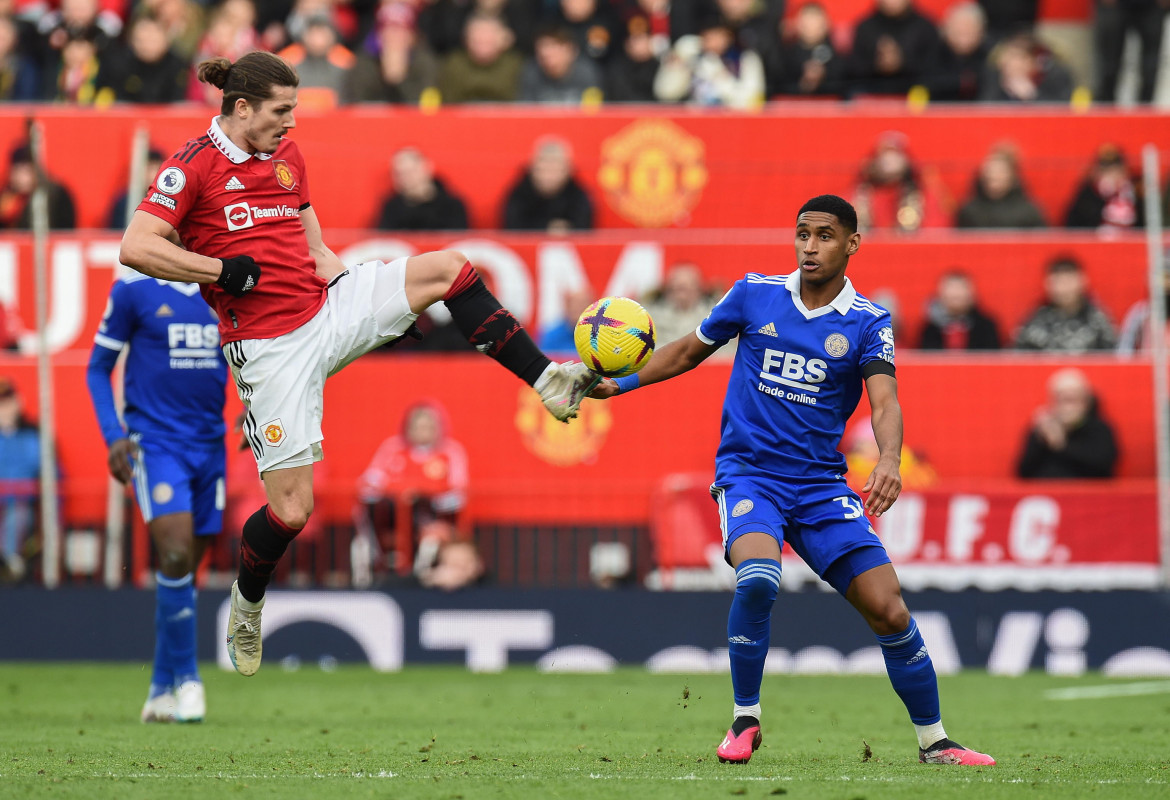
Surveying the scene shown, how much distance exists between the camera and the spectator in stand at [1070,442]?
43.8 ft

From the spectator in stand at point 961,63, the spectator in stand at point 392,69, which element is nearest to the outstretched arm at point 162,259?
the spectator in stand at point 392,69

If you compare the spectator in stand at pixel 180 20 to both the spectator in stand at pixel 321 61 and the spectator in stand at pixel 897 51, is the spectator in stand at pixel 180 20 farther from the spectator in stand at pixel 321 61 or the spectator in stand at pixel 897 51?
the spectator in stand at pixel 897 51

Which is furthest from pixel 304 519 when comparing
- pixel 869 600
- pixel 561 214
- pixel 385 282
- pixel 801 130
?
pixel 801 130

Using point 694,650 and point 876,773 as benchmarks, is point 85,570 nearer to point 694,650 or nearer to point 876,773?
point 694,650

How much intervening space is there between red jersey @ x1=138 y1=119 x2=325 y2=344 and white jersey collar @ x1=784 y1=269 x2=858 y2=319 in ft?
7.05

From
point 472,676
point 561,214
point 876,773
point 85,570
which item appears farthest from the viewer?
point 561,214

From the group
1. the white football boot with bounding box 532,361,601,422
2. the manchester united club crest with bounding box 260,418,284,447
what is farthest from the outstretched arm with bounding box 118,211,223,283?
the white football boot with bounding box 532,361,601,422

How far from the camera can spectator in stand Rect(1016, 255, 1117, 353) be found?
14.0m

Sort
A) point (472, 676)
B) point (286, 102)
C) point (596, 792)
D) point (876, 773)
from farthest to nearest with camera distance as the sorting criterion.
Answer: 1. point (472, 676)
2. point (286, 102)
3. point (876, 773)
4. point (596, 792)

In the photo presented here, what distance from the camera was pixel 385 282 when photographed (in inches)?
273

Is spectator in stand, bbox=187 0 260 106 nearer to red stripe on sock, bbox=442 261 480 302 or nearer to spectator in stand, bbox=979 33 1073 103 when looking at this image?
spectator in stand, bbox=979 33 1073 103

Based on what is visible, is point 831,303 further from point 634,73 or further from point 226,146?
point 634,73

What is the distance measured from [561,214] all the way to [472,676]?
5.10 m

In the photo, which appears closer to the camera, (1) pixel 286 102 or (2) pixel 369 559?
(1) pixel 286 102
